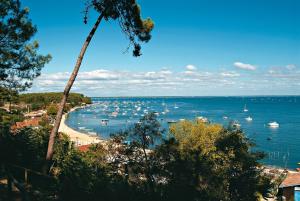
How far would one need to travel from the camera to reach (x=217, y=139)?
2952 centimetres

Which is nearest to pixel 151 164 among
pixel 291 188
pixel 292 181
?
pixel 291 188

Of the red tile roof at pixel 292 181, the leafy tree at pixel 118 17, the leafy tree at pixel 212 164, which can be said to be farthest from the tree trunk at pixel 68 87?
the red tile roof at pixel 292 181

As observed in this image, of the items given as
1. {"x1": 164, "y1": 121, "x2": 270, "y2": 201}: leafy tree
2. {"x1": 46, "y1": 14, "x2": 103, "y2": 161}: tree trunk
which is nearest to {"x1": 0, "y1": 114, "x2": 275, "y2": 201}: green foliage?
{"x1": 164, "y1": 121, "x2": 270, "y2": 201}: leafy tree

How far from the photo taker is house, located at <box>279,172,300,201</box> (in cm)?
2647

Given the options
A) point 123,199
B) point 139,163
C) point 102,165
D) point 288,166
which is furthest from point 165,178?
point 288,166

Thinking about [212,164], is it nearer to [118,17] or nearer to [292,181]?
[292,181]

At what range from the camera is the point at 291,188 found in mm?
27156

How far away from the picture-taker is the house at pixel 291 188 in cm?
2647

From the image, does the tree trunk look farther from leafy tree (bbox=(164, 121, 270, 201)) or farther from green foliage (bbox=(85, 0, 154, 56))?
leafy tree (bbox=(164, 121, 270, 201))

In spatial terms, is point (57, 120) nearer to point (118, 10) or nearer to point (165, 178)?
point (118, 10)

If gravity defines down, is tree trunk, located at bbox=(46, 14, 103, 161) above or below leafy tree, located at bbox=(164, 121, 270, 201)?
above

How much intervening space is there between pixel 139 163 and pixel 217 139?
30.9 feet

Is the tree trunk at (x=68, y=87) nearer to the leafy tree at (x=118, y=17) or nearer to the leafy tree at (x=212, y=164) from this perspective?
the leafy tree at (x=118, y=17)

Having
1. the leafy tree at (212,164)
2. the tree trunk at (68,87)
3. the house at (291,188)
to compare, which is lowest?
the house at (291,188)
